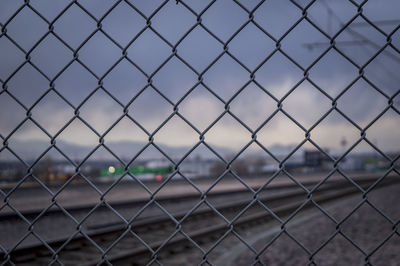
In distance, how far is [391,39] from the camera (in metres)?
1.81

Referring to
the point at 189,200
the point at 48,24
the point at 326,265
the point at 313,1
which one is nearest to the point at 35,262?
the point at 326,265

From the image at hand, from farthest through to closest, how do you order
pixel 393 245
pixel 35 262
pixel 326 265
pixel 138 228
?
1. pixel 138 228
2. pixel 393 245
3. pixel 35 262
4. pixel 326 265

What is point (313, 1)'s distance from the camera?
6.27ft

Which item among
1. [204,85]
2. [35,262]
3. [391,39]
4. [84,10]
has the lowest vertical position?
[35,262]

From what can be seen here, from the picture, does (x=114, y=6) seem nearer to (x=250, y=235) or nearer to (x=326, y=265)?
(x=326, y=265)

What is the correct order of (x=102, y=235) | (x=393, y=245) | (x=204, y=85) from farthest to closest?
(x=102, y=235) < (x=393, y=245) < (x=204, y=85)

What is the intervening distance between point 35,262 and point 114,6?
6.68 m

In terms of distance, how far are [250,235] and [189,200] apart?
9297 mm

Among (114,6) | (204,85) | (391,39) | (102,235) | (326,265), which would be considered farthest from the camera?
(102,235)

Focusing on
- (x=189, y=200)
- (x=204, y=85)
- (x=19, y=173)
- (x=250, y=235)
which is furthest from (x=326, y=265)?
(x=19, y=173)

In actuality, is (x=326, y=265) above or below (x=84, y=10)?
below

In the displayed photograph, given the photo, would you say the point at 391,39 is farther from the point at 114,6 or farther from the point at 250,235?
the point at 250,235

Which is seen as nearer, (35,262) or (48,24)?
(48,24)

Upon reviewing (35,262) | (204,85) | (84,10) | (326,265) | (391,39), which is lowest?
(35,262)
